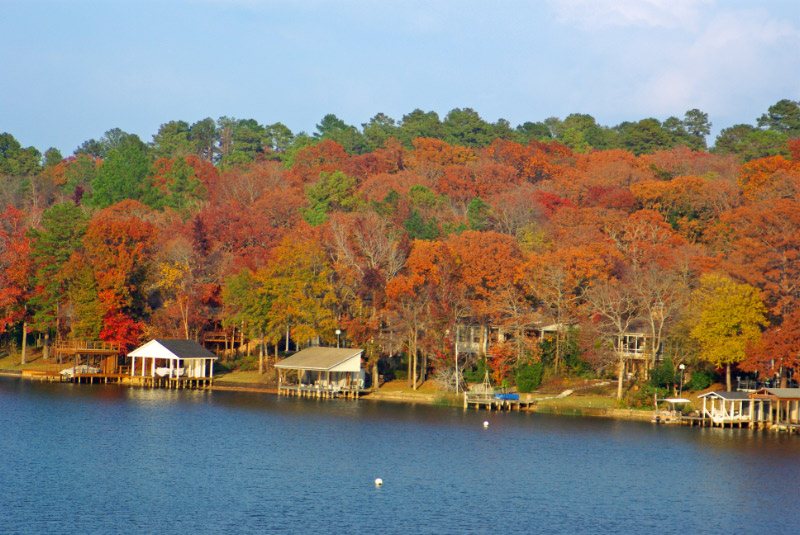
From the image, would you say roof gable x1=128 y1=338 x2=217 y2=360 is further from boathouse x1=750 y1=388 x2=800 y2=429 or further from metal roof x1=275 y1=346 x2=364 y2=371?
boathouse x1=750 y1=388 x2=800 y2=429

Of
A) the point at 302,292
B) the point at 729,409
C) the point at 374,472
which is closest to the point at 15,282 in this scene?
the point at 302,292

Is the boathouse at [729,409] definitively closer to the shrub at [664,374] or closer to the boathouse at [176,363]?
the shrub at [664,374]

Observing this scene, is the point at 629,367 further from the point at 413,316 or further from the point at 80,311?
the point at 80,311

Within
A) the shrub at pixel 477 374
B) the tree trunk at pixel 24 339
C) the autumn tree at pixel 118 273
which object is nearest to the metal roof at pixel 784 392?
the shrub at pixel 477 374

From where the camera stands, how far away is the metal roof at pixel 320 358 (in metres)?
73.7

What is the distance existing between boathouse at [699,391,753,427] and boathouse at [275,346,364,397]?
26379 millimetres

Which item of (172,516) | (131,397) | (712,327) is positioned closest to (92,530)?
(172,516)

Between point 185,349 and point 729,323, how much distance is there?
43.8 meters

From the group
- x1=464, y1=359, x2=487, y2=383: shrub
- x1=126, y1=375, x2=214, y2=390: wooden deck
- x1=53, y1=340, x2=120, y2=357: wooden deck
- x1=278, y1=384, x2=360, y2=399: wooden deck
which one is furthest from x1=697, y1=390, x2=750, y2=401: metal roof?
x1=53, y1=340, x2=120, y2=357: wooden deck

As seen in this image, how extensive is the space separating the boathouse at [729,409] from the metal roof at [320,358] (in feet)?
86.5

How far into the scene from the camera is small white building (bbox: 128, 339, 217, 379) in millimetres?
79062

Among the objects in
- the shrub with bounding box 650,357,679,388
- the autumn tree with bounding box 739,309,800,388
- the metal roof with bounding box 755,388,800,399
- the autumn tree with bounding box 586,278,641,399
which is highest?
the autumn tree with bounding box 586,278,641,399

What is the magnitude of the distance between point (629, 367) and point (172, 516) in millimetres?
45292

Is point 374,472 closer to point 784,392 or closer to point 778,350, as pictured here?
point 784,392
